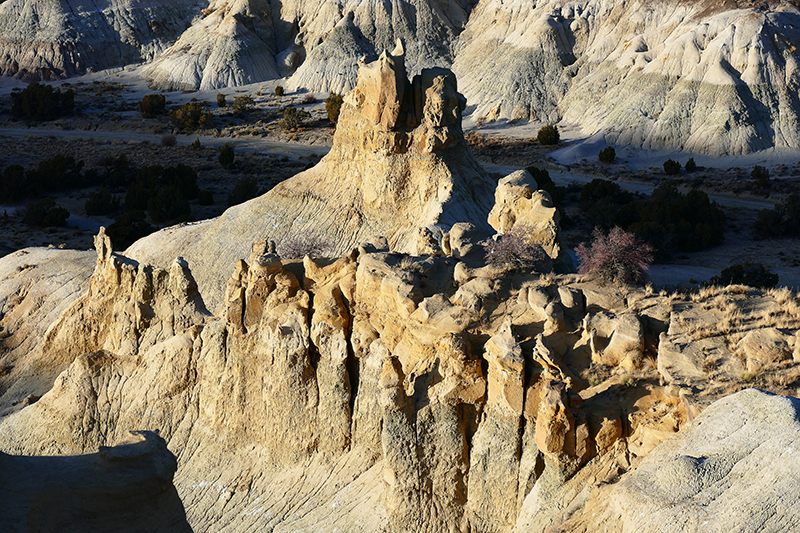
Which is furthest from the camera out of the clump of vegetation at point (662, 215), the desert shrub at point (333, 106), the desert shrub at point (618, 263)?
the desert shrub at point (333, 106)

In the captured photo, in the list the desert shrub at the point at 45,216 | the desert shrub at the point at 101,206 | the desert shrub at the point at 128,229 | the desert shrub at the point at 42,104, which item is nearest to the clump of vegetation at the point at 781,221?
the desert shrub at the point at 128,229

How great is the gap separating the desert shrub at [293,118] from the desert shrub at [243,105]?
5130mm

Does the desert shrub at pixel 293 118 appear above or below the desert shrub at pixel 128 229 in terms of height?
above

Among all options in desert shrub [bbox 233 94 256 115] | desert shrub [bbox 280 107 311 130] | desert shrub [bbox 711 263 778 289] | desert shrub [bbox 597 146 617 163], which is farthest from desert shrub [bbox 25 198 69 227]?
desert shrub [bbox 597 146 617 163]

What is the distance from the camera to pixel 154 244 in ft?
116

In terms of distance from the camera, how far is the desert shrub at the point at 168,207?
4772 cm

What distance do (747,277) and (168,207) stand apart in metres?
31.2

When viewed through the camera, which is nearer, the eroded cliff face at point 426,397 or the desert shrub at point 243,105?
the eroded cliff face at point 426,397

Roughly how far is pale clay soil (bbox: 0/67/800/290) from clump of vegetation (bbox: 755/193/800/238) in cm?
68

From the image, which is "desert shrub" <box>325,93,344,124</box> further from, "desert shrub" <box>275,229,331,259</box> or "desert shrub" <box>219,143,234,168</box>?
"desert shrub" <box>275,229,331,259</box>

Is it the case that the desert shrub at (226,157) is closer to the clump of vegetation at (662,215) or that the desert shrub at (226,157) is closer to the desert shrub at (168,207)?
the desert shrub at (168,207)

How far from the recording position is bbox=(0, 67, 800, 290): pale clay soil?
41928 mm

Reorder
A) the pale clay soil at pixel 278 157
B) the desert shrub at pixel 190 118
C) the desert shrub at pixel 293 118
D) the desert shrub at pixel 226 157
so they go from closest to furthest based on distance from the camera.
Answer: the pale clay soil at pixel 278 157, the desert shrub at pixel 226 157, the desert shrub at pixel 293 118, the desert shrub at pixel 190 118

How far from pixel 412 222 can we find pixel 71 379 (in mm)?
14174
